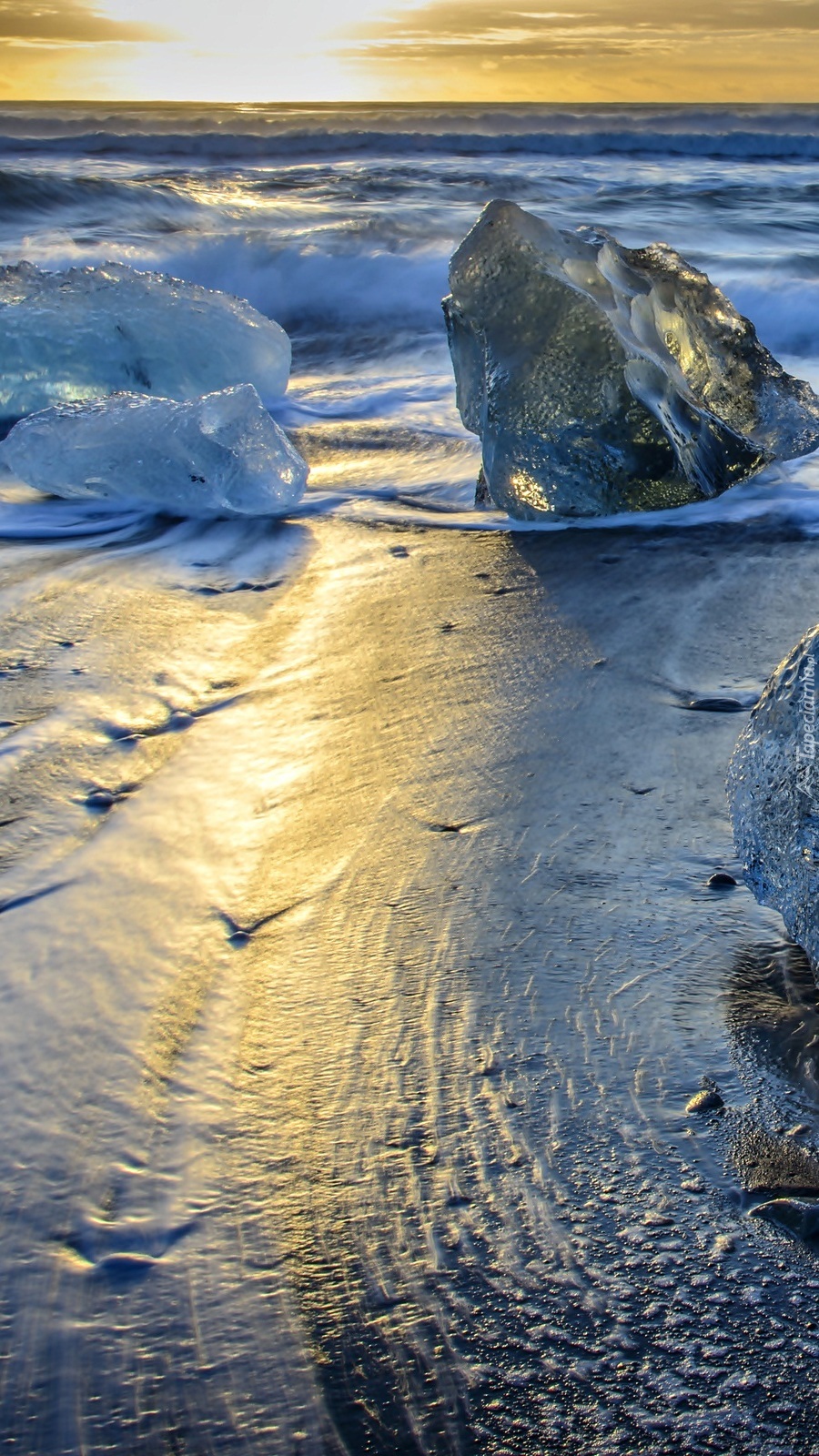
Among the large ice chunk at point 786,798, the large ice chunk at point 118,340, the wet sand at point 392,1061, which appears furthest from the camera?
the large ice chunk at point 118,340

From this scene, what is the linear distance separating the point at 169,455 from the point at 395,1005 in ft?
7.39

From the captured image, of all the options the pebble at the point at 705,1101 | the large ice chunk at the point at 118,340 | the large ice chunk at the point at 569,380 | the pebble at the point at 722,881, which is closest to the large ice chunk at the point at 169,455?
the large ice chunk at the point at 569,380

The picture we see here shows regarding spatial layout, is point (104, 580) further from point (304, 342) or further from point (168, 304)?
point (304, 342)

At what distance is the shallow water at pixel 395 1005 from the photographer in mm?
994

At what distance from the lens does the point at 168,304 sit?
398 centimetres

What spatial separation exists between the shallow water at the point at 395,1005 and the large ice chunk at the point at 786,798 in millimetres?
92

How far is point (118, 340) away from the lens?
13.1ft

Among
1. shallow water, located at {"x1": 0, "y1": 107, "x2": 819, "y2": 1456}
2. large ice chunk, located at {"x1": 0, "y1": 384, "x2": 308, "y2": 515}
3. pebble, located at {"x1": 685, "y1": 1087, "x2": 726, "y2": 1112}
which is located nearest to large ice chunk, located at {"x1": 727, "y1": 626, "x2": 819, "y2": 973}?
shallow water, located at {"x1": 0, "y1": 107, "x2": 819, "y2": 1456}

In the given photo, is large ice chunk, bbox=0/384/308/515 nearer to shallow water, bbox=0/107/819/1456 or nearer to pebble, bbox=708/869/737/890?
shallow water, bbox=0/107/819/1456

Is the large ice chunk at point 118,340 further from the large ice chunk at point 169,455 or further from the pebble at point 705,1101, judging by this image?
the pebble at point 705,1101

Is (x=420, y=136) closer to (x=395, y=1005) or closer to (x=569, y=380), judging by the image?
(x=569, y=380)

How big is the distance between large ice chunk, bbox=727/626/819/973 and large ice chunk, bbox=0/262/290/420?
308 centimetres

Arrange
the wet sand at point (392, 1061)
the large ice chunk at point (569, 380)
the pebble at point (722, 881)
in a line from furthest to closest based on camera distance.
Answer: the large ice chunk at point (569, 380) → the pebble at point (722, 881) → the wet sand at point (392, 1061)

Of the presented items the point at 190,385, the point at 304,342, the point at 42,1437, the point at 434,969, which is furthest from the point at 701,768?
the point at 304,342
